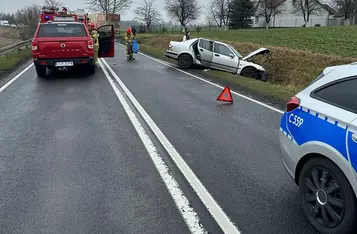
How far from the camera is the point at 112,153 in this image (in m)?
5.49

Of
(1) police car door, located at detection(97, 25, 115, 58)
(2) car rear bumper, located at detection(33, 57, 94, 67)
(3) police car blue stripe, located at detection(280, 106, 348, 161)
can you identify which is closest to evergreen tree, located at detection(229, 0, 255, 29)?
(1) police car door, located at detection(97, 25, 115, 58)

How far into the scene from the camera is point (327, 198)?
331 centimetres

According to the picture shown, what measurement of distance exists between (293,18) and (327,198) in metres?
86.9

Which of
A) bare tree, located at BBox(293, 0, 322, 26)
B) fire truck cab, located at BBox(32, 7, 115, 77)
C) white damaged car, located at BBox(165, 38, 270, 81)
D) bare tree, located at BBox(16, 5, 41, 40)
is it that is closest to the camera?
fire truck cab, located at BBox(32, 7, 115, 77)

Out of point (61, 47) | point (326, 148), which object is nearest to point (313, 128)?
point (326, 148)

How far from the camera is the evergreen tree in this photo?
63.9 m

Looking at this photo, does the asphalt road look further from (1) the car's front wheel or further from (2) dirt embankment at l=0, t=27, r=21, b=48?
(2) dirt embankment at l=0, t=27, r=21, b=48

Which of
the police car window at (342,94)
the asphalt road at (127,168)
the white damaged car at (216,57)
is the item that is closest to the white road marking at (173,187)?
the asphalt road at (127,168)

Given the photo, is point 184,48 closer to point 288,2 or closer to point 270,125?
point 270,125

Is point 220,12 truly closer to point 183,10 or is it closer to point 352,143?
point 183,10

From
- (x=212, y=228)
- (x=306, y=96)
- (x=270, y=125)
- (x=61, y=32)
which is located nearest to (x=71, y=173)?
(x=212, y=228)

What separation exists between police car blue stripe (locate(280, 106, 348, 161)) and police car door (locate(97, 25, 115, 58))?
14.1 meters

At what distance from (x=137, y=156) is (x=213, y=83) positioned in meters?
8.01

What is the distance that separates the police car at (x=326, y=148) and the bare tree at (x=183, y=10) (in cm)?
8013
